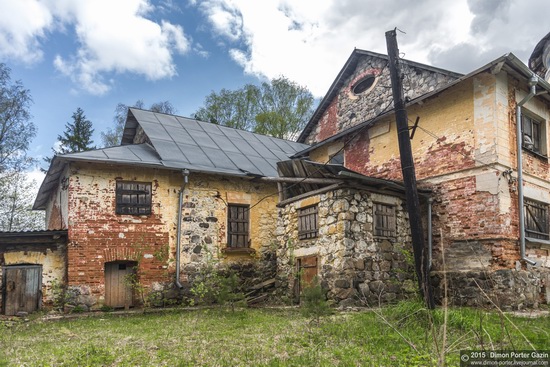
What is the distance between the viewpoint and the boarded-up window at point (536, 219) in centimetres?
1055

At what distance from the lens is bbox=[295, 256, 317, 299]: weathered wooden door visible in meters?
10.6

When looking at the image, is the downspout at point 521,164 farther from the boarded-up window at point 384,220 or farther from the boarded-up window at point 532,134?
the boarded-up window at point 384,220

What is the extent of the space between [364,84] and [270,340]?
35.9ft

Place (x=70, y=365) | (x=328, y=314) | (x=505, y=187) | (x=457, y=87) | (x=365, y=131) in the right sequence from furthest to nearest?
1. (x=365, y=131)
2. (x=457, y=87)
3. (x=505, y=187)
4. (x=328, y=314)
5. (x=70, y=365)

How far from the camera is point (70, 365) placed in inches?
196

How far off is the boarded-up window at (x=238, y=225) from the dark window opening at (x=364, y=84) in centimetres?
572

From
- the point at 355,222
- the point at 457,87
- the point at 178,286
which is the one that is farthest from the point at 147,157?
the point at 457,87

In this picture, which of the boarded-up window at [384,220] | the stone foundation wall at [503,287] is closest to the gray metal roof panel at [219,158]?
the boarded-up window at [384,220]

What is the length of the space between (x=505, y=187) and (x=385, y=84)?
5.54 metres

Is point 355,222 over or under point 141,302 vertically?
over

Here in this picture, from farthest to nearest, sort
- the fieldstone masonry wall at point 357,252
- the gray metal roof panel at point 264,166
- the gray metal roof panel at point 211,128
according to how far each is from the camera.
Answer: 1. the gray metal roof panel at point 211,128
2. the gray metal roof panel at point 264,166
3. the fieldstone masonry wall at point 357,252

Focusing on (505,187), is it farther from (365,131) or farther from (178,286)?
(178,286)

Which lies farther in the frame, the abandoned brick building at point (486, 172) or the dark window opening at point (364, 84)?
the dark window opening at point (364, 84)

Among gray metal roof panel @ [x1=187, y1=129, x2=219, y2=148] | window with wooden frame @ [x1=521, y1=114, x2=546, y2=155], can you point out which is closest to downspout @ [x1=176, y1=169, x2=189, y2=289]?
gray metal roof panel @ [x1=187, y1=129, x2=219, y2=148]
